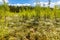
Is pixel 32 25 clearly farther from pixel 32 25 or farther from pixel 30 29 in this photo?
pixel 30 29

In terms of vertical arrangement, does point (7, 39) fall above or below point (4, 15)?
below

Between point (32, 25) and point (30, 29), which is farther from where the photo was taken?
point (32, 25)

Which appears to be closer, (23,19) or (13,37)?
(13,37)

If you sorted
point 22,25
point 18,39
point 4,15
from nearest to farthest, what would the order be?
point 18,39, point 22,25, point 4,15

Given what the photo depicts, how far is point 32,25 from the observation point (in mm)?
4832

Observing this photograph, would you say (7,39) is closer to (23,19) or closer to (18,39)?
(18,39)

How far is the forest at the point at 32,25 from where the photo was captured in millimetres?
4223

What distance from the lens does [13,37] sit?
4160mm

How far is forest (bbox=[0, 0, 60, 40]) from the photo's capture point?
4.22 m

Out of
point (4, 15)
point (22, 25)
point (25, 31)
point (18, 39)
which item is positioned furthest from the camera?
point (4, 15)

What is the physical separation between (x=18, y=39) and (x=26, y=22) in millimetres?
1083

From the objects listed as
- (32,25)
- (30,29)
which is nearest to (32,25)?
(32,25)

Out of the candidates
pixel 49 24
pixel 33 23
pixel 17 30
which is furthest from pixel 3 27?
pixel 49 24

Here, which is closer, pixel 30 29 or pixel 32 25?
pixel 30 29
